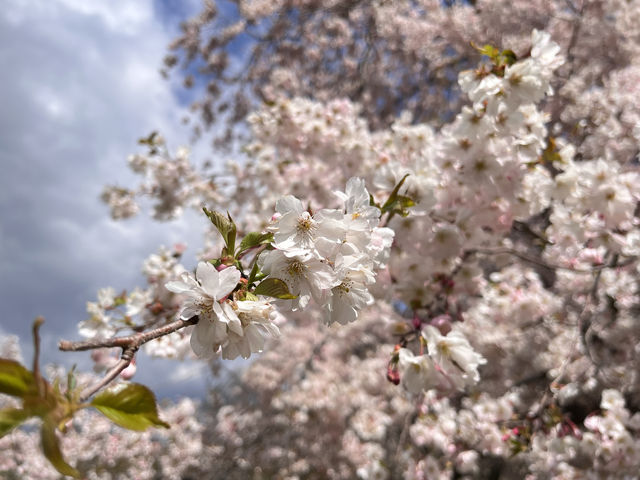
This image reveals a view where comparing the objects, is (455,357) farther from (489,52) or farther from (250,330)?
(489,52)

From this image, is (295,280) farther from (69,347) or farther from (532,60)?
(532,60)

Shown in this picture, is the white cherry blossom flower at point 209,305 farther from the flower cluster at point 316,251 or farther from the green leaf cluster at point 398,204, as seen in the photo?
the green leaf cluster at point 398,204

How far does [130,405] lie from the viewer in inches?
23.4

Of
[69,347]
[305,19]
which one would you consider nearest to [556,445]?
[69,347]

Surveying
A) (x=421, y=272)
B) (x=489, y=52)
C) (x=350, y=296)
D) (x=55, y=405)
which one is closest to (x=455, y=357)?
(x=421, y=272)

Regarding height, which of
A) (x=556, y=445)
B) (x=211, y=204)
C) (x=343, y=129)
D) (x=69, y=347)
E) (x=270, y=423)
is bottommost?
(x=556, y=445)

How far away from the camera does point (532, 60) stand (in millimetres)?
1589

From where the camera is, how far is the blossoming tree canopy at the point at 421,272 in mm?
909

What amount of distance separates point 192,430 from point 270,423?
1.80 meters

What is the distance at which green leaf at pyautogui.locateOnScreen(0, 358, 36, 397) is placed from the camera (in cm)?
51

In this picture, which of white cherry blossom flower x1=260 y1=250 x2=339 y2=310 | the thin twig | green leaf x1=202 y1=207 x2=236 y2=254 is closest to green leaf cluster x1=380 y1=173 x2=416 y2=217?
white cherry blossom flower x1=260 y1=250 x2=339 y2=310

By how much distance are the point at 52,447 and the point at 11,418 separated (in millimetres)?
60

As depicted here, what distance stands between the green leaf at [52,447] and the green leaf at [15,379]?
0.20ft

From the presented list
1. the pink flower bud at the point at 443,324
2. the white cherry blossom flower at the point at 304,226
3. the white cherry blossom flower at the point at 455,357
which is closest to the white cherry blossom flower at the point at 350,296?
the white cherry blossom flower at the point at 304,226
